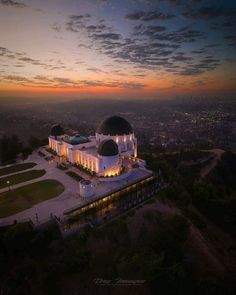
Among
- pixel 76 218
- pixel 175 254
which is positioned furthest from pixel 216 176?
pixel 76 218

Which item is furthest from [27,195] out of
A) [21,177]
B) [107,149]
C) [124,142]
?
[124,142]

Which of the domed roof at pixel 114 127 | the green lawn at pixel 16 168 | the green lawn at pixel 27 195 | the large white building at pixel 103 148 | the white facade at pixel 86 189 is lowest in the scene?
the green lawn at pixel 27 195

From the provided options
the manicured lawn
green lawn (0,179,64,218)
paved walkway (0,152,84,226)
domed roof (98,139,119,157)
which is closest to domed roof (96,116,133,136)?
domed roof (98,139,119,157)

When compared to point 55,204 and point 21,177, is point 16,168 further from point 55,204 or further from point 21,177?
point 55,204

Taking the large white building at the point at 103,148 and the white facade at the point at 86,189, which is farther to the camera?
the large white building at the point at 103,148

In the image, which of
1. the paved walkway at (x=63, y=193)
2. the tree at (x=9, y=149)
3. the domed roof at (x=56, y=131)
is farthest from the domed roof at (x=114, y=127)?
the tree at (x=9, y=149)

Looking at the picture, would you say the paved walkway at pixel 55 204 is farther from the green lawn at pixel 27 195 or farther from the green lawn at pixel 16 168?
the green lawn at pixel 16 168

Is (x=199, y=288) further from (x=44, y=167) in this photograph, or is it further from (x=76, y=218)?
(x=44, y=167)
